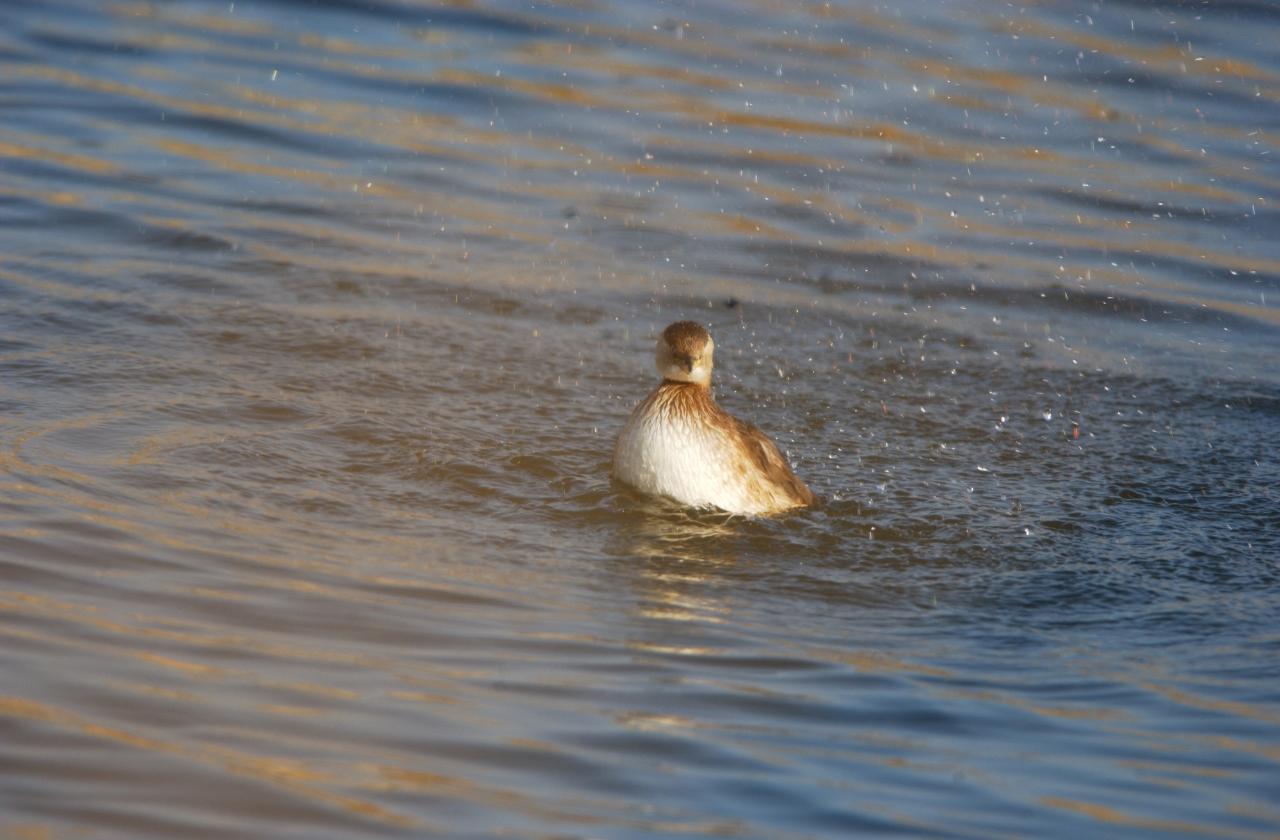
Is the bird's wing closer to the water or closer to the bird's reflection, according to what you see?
the water

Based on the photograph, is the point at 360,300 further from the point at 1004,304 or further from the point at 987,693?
the point at 987,693

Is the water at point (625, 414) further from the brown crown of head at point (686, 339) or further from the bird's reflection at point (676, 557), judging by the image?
the brown crown of head at point (686, 339)

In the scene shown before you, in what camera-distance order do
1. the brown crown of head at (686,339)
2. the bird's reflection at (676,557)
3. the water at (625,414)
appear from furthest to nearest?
1. the brown crown of head at (686,339)
2. the bird's reflection at (676,557)
3. the water at (625,414)

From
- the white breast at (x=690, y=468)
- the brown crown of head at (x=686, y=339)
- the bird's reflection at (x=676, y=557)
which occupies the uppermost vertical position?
the brown crown of head at (x=686, y=339)

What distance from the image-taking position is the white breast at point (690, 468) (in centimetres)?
743

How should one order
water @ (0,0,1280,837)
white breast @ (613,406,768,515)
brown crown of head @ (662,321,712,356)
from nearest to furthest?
water @ (0,0,1280,837) → white breast @ (613,406,768,515) → brown crown of head @ (662,321,712,356)

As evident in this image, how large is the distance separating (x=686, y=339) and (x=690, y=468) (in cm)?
68

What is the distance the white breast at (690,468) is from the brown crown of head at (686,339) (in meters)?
0.39

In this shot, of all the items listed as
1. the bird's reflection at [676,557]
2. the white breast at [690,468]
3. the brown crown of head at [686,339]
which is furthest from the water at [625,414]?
the brown crown of head at [686,339]

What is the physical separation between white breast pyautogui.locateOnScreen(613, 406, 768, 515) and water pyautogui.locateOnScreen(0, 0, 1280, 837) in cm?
15

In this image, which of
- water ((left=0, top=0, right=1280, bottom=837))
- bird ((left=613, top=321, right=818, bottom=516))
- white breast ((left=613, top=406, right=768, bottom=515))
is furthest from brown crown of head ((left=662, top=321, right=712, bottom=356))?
water ((left=0, top=0, right=1280, bottom=837))

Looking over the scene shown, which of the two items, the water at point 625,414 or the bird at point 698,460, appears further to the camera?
the bird at point 698,460

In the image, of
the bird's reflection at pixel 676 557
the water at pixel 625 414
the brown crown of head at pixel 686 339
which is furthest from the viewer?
the brown crown of head at pixel 686 339

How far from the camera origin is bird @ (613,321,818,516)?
7445 millimetres
